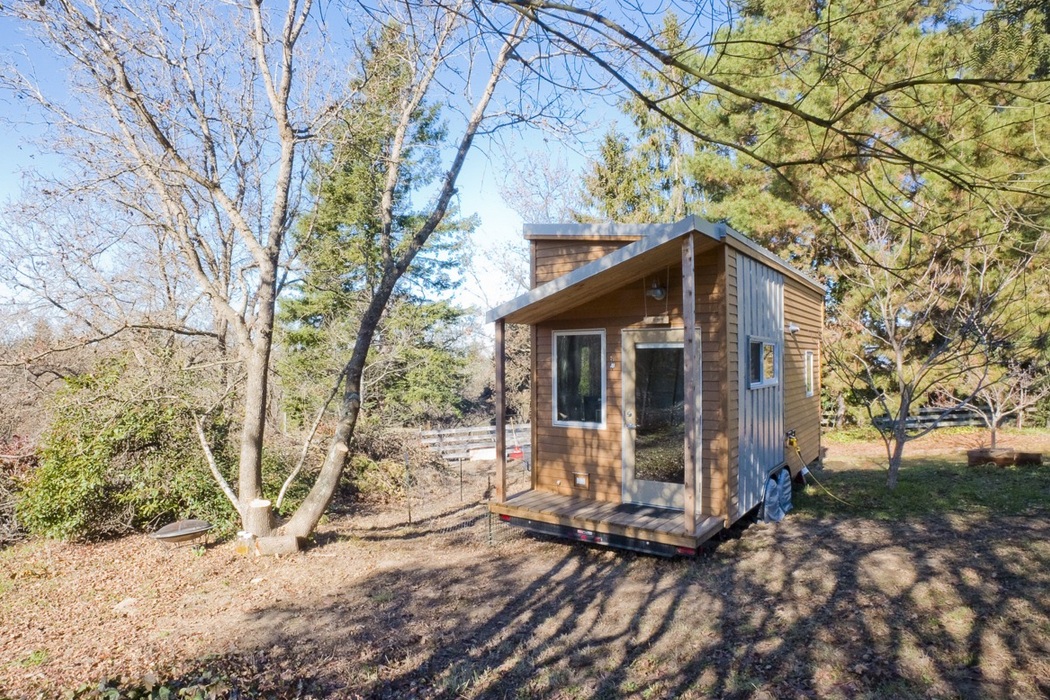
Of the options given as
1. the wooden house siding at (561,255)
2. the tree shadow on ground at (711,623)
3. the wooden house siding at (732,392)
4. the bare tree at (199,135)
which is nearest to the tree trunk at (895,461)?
the tree shadow on ground at (711,623)

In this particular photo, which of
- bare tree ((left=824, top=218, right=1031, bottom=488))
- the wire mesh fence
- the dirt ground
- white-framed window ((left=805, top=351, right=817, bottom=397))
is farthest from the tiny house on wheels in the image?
bare tree ((left=824, top=218, right=1031, bottom=488))

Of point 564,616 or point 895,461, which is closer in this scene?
point 564,616

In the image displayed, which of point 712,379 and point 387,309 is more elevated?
point 387,309

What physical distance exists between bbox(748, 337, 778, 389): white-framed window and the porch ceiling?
1.44 m

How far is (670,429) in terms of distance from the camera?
6188mm

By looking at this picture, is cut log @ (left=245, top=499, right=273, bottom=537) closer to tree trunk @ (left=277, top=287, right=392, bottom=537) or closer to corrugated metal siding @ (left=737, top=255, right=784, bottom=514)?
tree trunk @ (left=277, top=287, right=392, bottom=537)

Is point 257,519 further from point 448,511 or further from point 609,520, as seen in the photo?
point 609,520

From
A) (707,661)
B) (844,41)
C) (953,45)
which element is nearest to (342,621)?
(707,661)

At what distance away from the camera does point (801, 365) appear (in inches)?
348

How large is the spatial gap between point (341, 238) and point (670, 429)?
1213 cm

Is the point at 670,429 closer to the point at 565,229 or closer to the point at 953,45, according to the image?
the point at 565,229

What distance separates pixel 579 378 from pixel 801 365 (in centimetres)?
402

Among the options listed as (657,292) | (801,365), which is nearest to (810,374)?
(801,365)

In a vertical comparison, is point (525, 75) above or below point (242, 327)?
above
